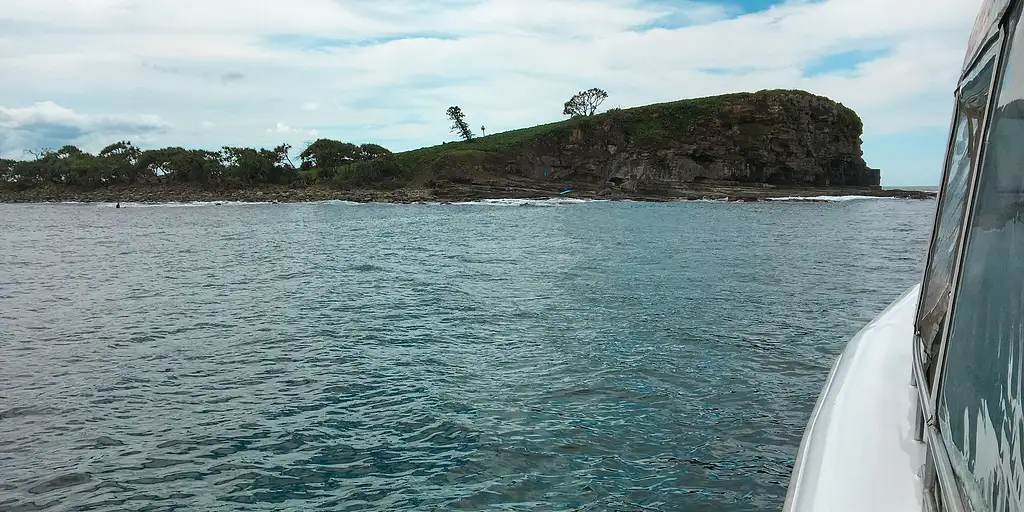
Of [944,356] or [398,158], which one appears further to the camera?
[398,158]

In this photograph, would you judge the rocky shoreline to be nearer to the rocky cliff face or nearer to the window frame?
the rocky cliff face

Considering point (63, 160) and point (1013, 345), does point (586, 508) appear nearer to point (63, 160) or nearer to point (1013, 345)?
point (1013, 345)

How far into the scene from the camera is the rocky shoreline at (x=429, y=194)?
77.4 m

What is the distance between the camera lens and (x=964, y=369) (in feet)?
8.04

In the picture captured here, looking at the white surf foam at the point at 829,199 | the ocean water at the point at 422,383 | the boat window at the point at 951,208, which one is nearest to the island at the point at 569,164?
the white surf foam at the point at 829,199

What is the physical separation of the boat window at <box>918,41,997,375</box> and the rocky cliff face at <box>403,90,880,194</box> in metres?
84.0

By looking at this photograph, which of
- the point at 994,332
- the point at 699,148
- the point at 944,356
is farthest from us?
the point at 699,148

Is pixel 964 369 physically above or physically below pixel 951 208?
below

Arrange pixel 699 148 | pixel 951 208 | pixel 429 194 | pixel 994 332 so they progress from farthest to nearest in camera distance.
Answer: pixel 699 148
pixel 429 194
pixel 951 208
pixel 994 332

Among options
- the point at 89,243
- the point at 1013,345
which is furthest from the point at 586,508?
the point at 89,243

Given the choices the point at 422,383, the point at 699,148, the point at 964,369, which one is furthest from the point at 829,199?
the point at 964,369

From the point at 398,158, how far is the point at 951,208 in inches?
4351

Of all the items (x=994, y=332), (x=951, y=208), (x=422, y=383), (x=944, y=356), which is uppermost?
(x=951, y=208)

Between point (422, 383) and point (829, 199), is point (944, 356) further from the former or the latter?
point (829, 199)
